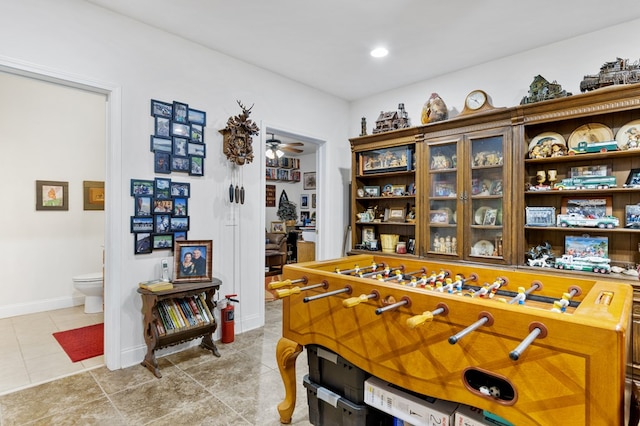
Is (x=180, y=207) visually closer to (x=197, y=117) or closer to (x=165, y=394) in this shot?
(x=197, y=117)

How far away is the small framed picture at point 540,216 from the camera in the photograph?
2.81 m

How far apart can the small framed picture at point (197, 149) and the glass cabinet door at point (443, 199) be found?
2.28 meters

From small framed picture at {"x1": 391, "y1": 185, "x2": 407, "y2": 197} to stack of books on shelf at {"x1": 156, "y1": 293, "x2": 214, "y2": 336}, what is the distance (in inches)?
93.0

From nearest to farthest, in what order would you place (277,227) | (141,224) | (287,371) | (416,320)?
(416,320)
(287,371)
(141,224)
(277,227)

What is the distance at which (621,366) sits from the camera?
0.89 metres

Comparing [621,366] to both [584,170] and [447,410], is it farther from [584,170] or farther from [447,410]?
[584,170]

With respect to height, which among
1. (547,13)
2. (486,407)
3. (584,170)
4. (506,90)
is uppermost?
(547,13)

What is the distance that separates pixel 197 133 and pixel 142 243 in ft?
3.61

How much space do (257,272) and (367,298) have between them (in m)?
2.35

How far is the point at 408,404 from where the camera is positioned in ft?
4.54

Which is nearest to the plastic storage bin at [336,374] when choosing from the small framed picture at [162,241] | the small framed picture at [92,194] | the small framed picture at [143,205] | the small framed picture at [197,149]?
the small framed picture at [162,241]

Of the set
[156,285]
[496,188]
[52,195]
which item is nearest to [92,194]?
[52,195]

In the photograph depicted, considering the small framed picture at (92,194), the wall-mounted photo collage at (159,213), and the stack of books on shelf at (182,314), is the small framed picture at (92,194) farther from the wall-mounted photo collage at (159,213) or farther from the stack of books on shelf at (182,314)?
the stack of books on shelf at (182,314)

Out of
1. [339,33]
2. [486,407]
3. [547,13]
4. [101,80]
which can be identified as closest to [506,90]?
[547,13]
